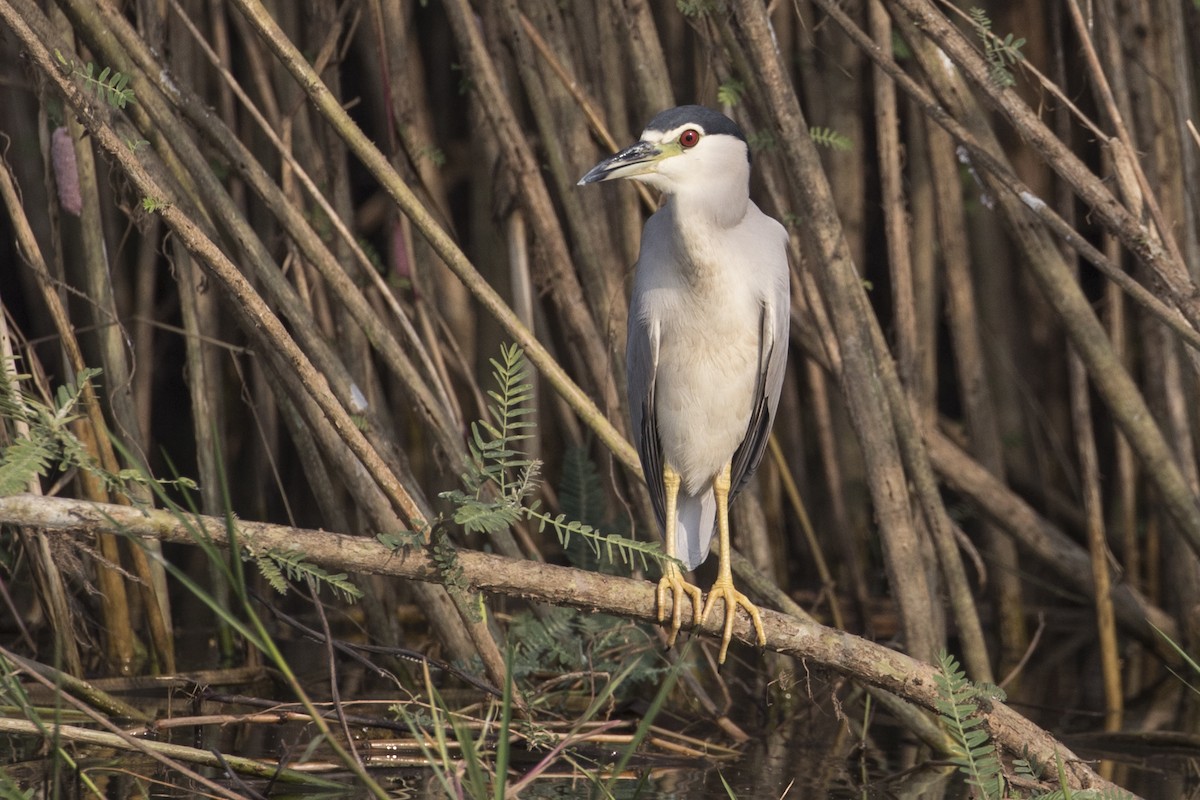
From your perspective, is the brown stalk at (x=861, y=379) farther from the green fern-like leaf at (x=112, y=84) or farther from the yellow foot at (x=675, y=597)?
the green fern-like leaf at (x=112, y=84)

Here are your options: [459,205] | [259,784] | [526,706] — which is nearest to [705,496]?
[526,706]

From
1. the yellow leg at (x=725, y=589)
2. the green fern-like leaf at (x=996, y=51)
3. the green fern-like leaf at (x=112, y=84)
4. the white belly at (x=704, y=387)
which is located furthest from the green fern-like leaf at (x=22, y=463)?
the green fern-like leaf at (x=996, y=51)

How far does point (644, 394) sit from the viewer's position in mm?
3365

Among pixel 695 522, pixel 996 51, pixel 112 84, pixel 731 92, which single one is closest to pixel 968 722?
pixel 695 522

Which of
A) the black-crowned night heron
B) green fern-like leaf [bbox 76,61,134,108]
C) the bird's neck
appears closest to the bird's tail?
the black-crowned night heron

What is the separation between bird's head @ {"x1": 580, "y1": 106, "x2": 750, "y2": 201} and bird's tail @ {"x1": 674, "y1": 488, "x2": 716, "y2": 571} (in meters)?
0.96

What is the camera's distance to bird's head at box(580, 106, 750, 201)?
2.82 m

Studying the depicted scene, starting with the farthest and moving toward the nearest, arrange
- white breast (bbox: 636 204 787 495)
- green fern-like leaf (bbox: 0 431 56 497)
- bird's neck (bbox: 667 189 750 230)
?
white breast (bbox: 636 204 787 495) → bird's neck (bbox: 667 189 750 230) → green fern-like leaf (bbox: 0 431 56 497)

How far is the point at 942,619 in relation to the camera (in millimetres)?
3656

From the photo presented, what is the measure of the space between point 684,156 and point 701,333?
20.2 inches

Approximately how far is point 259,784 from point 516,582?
3.00ft

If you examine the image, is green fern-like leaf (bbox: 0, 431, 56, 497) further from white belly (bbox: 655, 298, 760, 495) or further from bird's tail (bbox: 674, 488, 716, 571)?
bird's tail (bbox: 674, 488, 716, 571)

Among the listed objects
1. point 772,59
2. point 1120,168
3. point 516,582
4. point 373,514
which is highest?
point 772,59

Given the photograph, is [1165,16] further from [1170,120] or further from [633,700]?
[633,700]
